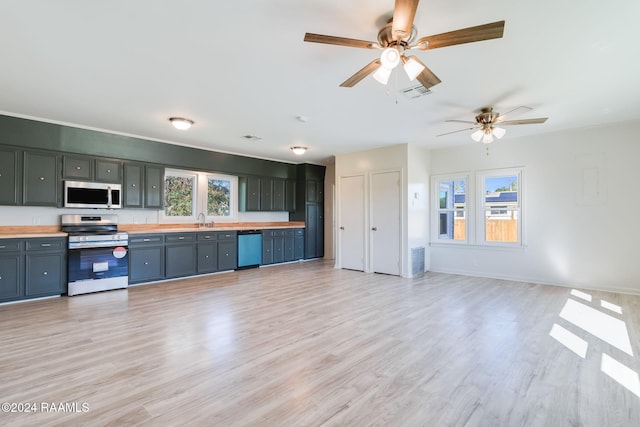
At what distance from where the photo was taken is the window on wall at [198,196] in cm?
627

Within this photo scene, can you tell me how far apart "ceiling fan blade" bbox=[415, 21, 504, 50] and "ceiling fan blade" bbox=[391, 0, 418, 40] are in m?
0.13

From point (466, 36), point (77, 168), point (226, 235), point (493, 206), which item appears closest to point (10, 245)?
point (77, 168)

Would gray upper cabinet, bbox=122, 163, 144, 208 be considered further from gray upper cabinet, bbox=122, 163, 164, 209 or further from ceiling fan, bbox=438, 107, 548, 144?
ceiling fan, bbox=438, 107, 548, 144

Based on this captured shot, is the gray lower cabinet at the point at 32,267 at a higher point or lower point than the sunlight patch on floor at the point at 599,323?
higher

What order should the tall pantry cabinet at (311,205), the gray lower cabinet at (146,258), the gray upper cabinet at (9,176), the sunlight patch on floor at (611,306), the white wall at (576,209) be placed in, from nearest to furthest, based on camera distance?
the sunlight patch on floor at (611,306), the gray upper cabinet at (9,176), the white wall at (576,209), the gray lower cabinet at (146,258), the tall pantry cabinet at (311,205)

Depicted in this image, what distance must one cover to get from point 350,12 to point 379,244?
4.80 metres

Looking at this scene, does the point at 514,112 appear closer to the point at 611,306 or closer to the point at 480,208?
the point at 480,208

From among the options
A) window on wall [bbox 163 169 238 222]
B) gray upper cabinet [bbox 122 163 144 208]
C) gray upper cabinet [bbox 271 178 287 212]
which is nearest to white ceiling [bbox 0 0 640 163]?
gray upper cabinet [bbox 122 163 144 208]

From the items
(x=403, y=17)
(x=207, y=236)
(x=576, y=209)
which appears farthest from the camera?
(x=207, y=236)

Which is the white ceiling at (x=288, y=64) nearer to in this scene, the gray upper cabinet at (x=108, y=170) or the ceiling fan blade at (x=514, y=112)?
the ceiling fan blade at (x=514, y=112)

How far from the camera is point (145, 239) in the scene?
5.36 metres

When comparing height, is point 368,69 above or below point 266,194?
above

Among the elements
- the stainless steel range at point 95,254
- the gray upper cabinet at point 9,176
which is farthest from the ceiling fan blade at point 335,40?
the gray upper cabinet at point 9,176

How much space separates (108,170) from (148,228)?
120 centimetres
